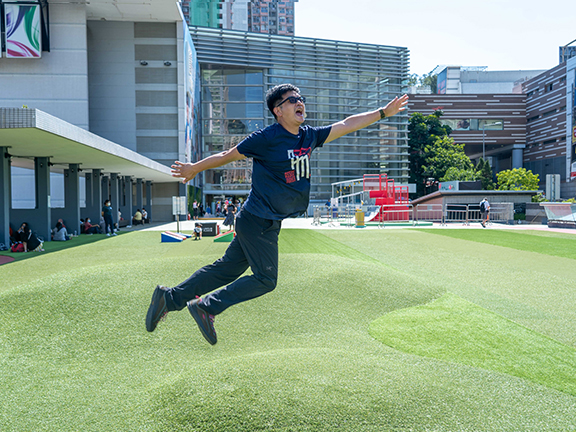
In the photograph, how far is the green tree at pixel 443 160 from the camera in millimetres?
63719

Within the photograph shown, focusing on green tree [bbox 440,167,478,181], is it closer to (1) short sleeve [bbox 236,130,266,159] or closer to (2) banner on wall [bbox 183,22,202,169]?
(2) banner on wall [bbox 183,22,202,169]

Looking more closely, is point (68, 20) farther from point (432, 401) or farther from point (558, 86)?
point (558, 86)

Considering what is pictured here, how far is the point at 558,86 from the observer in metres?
68.6

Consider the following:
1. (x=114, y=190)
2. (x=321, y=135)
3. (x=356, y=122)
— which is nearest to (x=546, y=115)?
(x=114, y=190)

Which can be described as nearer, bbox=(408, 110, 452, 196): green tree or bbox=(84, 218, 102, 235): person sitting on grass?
bbox=(84, 218, 102, 235): person sitting on grass

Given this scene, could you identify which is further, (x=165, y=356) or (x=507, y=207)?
(x=507, y=207)

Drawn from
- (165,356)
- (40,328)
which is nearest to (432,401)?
(165,356)

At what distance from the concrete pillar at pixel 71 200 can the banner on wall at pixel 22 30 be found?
17828mm

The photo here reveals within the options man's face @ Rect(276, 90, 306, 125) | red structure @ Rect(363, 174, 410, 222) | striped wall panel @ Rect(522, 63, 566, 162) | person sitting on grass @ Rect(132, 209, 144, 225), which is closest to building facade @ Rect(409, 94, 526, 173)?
striped wall panel @ Rect(522, 63, 566, 162)

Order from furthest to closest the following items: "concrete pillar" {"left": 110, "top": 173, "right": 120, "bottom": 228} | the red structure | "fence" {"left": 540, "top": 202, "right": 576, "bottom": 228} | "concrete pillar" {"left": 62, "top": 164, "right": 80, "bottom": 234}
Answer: the red structure, "concrete pillar" {"left": 110, "top": 173, "right": 120, "bottom": 228}, "fence" {"left": 540, "top": 202, "right": 576, "bottom": 228}, "concrete pillar" {"left": 62, "top": 164, "right": 80, "bottom": 234}

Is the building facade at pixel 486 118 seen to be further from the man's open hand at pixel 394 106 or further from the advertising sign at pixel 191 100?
the man's open hand at pixel 394 106

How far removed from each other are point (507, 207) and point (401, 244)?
18285 mm

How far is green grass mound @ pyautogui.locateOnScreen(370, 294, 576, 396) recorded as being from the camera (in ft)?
13.7

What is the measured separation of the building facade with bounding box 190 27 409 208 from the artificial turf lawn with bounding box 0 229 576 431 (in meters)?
47.7
